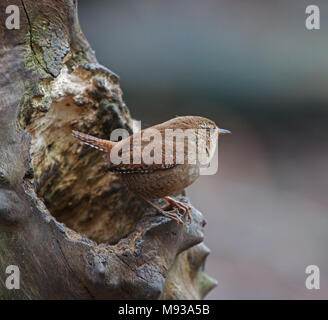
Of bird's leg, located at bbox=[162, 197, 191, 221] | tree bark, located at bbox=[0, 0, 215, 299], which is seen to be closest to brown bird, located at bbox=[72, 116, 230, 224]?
bird's leg, located at bbox=[162, 197, 191, 221]

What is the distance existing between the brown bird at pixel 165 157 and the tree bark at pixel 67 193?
5.4 inches

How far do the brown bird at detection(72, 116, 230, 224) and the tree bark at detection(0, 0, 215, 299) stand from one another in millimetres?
138

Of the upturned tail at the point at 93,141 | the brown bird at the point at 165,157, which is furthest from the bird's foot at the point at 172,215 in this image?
the upturned tail at the point at 93,141

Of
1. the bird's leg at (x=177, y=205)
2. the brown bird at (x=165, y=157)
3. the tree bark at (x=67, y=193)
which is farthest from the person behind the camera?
the bird's leg at (x=177, y=205)

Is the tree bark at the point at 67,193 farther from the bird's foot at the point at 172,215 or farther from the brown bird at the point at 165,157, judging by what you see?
the brown bird at the point at 165,157

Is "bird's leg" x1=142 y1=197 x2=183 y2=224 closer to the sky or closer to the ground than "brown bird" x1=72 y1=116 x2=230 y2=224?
closer to the ground

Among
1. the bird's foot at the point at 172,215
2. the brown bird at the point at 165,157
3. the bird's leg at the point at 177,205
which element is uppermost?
the brown bird at the point at 165,157

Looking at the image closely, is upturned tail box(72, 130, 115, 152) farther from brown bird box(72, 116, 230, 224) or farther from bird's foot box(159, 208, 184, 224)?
bird's foot box(159, 208, 184, 224)

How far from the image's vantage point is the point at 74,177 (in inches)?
96.1

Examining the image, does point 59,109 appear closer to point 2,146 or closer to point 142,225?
point 2,146

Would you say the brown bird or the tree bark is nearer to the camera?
the tree bark

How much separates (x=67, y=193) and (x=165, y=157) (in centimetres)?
70

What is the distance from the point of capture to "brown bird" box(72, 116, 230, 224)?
2014 millimetres

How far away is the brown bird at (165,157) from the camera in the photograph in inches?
79.3
